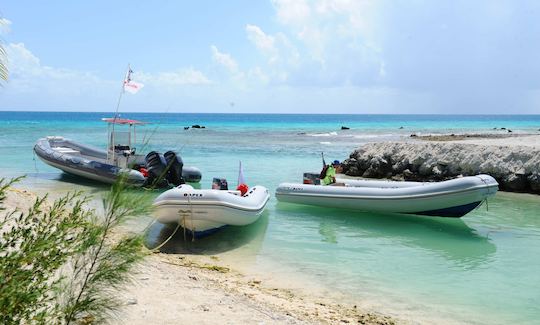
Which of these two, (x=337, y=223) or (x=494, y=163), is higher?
(x=494, y=163)

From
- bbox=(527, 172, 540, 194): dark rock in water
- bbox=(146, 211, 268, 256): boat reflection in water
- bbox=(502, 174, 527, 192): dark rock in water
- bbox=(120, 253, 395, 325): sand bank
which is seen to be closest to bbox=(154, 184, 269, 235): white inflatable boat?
bbox=(146, 211, 268, 256): boat reflection in water

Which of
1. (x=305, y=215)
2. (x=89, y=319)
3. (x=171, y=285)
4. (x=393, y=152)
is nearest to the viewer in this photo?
(x=89, y=319)

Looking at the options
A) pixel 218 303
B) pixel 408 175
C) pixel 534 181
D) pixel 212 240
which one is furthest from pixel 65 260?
pixel 408 175

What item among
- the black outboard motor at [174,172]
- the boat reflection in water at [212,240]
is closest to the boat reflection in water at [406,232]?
the boat reflection in water at [212,240]

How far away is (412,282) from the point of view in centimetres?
673

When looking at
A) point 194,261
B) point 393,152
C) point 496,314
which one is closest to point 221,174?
point 393,152

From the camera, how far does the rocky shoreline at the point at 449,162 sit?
45.1 ft

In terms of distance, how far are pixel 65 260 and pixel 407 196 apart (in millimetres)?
8545

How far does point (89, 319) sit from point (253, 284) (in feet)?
11.6

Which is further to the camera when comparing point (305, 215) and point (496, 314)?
point (305, 215)

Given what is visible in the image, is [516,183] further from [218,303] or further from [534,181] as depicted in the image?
[218,303]

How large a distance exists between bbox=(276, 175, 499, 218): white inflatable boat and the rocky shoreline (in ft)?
12.7

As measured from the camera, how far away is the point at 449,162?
15.1 metres

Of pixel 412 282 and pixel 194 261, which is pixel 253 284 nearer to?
pixel 194 261
